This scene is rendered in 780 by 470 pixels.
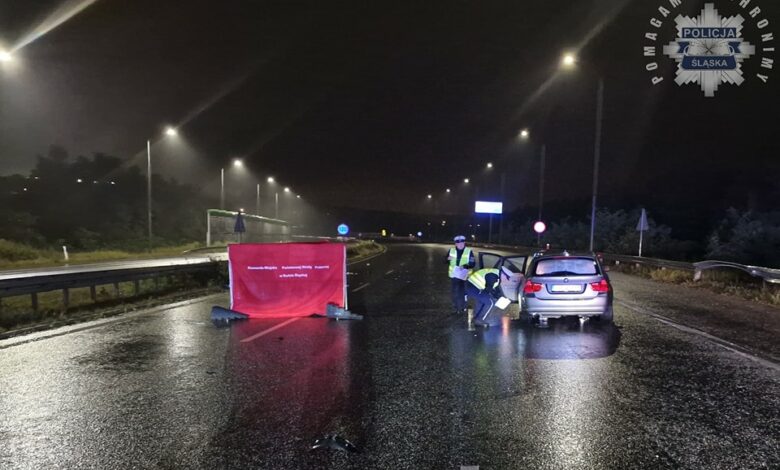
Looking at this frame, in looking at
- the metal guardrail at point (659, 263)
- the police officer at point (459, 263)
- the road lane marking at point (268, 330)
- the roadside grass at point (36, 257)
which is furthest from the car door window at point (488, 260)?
the roadside grass at point (36, 257)

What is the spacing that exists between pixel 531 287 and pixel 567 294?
2.09 feet

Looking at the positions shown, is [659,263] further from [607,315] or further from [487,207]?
[487,207]

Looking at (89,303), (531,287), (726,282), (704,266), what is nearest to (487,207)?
(704,266)

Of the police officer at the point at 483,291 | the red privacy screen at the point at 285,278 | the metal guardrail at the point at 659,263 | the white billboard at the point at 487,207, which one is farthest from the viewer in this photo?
the white billboard at the point at 487,207

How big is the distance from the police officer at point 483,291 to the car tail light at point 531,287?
70 cm

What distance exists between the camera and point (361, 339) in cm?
956

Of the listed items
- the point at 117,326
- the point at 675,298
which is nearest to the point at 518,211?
the point at 675,298

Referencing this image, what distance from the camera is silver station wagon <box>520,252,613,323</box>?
10312mm

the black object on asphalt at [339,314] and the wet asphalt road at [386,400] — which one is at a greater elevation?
the wet asphalt road at [386,400]

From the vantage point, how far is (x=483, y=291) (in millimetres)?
11133

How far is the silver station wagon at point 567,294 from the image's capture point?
10.3 metres

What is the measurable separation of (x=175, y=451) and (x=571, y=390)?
415 centimetres

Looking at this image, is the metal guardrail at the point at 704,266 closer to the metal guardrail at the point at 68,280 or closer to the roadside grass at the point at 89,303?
the roadside grass at the point at 89,303

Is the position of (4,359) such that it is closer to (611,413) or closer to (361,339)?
(361,339)
